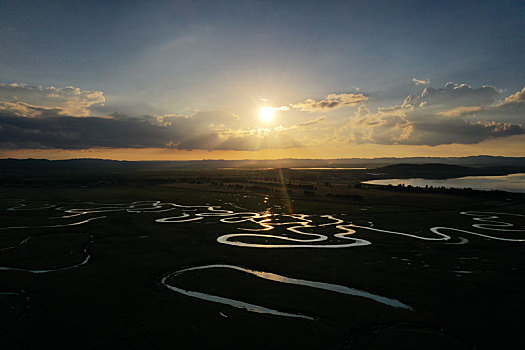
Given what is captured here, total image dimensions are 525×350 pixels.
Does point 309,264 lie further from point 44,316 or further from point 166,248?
point 44,316

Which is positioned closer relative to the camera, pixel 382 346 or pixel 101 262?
pixel 382 346

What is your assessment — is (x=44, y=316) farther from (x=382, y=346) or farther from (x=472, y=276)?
(x=472, y=276)

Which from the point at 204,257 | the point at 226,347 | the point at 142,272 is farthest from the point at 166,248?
the point at 226,347

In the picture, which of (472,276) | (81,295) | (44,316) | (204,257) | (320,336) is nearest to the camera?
(320,336)

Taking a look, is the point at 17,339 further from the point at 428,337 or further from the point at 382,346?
the point at 428,337

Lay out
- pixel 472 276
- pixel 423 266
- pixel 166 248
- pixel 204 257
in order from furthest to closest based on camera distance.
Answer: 1. pixel 166 248
2. pixel 204 257
3. pixel 423 266
4. pixel 472 276

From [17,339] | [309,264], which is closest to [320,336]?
[309,264]

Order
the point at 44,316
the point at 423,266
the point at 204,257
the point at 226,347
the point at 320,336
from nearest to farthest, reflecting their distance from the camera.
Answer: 1. the point at 226,347
2. the point at 320,336
3. the point at 44,316
4. the point at 423,266
5. the point at 204,257

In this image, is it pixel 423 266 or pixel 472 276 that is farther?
pixel 423 266

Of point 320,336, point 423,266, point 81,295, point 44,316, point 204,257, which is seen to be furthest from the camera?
point 204,257
